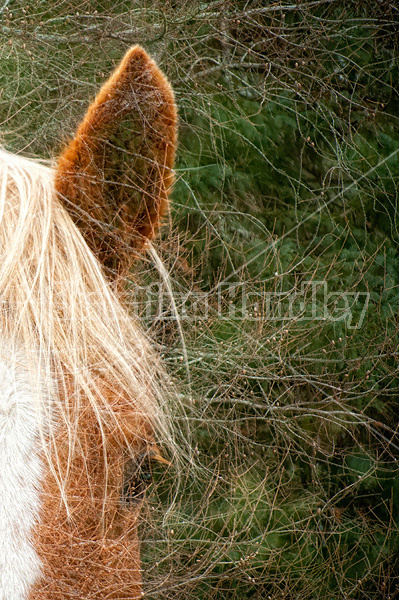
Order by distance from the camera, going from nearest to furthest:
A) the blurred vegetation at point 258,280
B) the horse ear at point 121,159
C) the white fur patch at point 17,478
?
the white fur patch at point 17,478 → the horse ear at point 121,159 → the blurred vegetation at point 258,280

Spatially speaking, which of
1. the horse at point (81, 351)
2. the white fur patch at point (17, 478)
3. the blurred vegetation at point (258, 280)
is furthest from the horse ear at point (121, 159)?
the blurred vegetation at point (258, 280)

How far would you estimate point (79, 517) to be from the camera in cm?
91

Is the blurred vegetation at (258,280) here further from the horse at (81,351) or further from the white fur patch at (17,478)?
the white fur patch at (17,478)

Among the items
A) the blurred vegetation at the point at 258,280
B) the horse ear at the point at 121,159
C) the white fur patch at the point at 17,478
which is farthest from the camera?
the blurred vegetation at the point at 258,280

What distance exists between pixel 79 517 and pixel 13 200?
54cm

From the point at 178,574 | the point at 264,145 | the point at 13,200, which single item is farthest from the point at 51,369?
the point at 264,145

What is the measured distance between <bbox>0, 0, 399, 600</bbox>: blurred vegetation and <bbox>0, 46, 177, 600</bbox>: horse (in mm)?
452

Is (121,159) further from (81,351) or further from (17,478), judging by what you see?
(17,478)

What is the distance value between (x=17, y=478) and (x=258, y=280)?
3.99 feet

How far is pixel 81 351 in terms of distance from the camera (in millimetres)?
936

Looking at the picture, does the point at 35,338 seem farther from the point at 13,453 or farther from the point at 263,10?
the point at 263,10

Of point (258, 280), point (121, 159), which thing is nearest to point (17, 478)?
point (121, 159)

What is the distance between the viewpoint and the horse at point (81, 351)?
827mm

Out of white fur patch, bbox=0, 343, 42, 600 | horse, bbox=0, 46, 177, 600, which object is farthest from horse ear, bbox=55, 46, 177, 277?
white fur patch, bbox=0, 343, 42, 600
